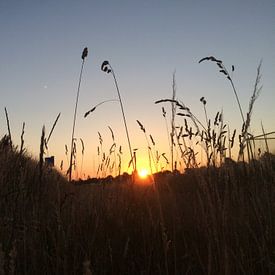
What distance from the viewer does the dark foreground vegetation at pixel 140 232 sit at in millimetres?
1660

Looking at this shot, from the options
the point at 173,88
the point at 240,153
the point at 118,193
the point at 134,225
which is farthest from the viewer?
the point at 118,193

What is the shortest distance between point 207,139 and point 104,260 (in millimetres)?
905

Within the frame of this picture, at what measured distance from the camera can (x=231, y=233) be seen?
77.7 inches

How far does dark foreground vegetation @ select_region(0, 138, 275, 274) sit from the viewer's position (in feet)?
5.45

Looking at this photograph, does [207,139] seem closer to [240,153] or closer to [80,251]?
[240,153]

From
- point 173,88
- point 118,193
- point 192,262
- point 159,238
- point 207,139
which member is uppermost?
point 173,88

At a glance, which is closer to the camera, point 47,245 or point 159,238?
point 47,245

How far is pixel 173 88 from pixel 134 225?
1020mm

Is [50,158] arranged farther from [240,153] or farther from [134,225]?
[240,153]

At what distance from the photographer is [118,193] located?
3.07 metres

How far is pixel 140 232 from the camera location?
244 cm

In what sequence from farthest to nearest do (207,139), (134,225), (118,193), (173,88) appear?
(118,193) → (134,225) → (173,88) → (207,139)

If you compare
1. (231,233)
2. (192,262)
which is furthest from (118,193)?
(231,233)

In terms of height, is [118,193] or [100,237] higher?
[118,193]
